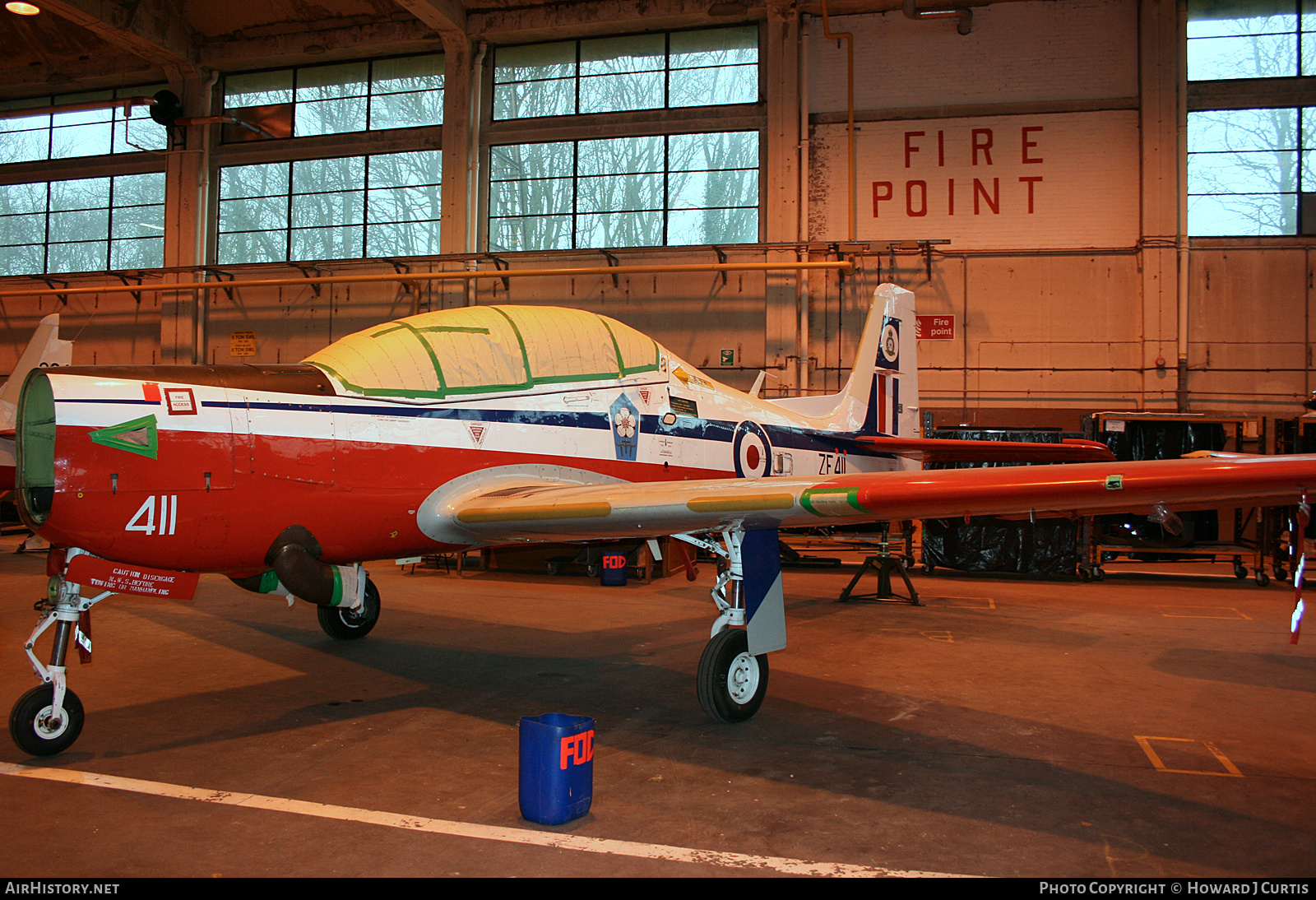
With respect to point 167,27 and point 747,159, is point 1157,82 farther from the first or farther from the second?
point 167,27

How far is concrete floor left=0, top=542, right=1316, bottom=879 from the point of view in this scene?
3365mm

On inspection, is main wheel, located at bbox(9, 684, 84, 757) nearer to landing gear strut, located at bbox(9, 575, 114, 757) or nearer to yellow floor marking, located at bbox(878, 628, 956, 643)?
landing gear strut, located at bbox(9, 575, 114, 757)

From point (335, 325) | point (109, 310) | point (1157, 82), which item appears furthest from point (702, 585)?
point (109, 310)

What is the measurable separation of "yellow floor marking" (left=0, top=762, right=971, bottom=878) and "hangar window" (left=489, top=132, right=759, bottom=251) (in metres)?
14.0

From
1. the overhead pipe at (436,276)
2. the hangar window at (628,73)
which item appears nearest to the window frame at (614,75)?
the hangar window at (628,73)

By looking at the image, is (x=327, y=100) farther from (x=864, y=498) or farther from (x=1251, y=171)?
(x=1251, y=171)

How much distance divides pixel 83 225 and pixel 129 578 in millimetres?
19584

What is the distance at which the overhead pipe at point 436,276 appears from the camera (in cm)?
1507

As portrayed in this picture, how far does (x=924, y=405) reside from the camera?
50.8 feet

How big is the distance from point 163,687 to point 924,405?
13.0 meters

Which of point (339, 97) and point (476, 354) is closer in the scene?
point (476, 354)

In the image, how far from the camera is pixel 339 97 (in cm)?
1827

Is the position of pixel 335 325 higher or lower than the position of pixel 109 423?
higher

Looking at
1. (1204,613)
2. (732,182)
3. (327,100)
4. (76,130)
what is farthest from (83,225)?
(1204,613)
